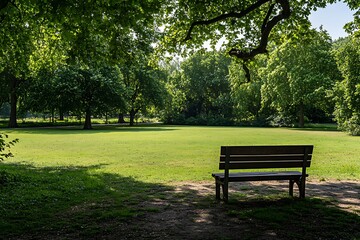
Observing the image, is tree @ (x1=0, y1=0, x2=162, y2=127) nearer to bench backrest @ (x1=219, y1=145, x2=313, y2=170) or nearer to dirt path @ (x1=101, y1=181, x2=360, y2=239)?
bench backrest @ (x1=219, y1=145, x2=313, y2=170)

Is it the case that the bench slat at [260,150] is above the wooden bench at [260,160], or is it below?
above

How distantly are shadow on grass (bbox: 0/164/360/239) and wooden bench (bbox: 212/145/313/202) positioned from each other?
1.67 ft

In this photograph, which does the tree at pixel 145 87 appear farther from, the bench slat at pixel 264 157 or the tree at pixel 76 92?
the bench slat at pixel 264 157

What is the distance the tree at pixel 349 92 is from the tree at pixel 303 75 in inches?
260

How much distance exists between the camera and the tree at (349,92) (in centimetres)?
3697

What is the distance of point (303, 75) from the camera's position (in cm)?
5053

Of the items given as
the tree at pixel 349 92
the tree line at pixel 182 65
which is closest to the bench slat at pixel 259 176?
the tree line at pixel 182 65

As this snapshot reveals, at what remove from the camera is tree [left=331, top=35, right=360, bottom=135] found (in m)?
37.0

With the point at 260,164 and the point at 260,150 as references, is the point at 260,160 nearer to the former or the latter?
the point at 260,164

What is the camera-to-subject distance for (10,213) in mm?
6371

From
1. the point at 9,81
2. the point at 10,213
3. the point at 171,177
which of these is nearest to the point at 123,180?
the point at 171,177

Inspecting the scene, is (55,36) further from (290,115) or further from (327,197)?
(290,115)

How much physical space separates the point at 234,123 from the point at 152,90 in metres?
19.3

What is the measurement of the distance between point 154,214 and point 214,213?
1.10 meters
